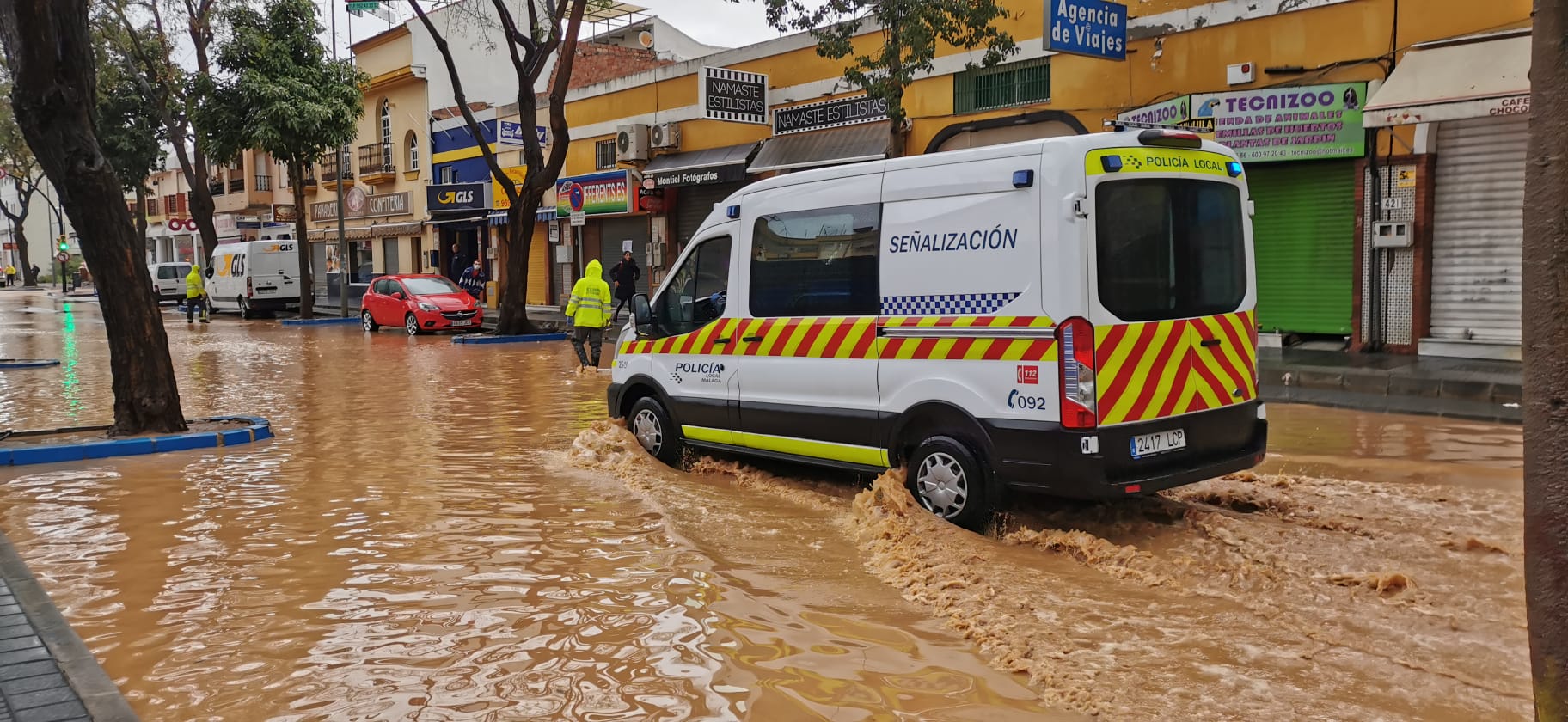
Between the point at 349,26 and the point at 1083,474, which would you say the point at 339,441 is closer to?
the point at 1083,474

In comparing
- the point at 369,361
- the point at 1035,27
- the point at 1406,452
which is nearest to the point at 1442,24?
the point at 1035,27

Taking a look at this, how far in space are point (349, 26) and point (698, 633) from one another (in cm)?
4231

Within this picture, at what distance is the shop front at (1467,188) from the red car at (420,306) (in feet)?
59.3

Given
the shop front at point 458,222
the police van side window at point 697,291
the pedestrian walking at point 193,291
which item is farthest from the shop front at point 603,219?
the police van side window at point 697,291

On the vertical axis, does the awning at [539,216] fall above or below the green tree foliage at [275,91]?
below

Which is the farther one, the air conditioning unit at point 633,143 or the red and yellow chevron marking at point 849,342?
the air conditioning unit at point 633,143

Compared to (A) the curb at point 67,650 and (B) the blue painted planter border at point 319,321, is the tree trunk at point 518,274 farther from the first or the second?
(A) the curb at point 67,650

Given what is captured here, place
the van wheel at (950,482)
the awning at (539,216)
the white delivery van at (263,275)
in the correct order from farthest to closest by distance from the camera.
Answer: the white delivery van at (263,275)
the awning at (539,216)
the van wheel at (950,482)

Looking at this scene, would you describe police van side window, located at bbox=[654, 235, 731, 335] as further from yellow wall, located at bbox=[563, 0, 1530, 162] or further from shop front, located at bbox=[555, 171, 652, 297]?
shop front, located at bbox=[555, 171, 652, 297]

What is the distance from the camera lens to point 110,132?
4297 cm

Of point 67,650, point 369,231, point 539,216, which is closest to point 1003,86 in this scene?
point 539,216

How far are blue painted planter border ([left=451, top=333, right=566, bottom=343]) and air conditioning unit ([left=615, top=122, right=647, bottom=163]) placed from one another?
570cm

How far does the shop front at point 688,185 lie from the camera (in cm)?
2389

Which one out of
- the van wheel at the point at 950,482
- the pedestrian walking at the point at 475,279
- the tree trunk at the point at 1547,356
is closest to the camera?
the tree trunk at the point at 1547,356
